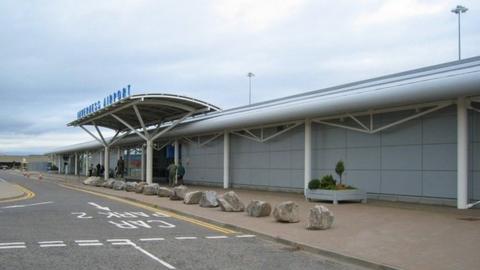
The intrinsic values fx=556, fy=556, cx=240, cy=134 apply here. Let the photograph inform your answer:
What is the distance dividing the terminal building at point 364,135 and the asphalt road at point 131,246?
7.82 m

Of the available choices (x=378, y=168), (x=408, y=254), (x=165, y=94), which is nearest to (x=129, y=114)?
(x=165, y=94)

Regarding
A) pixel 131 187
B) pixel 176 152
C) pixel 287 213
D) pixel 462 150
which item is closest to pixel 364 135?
pixel 462 150

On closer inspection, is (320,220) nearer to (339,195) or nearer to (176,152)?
(339,195)

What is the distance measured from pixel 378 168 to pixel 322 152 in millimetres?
3769

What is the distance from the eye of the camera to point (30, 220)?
15672 mm

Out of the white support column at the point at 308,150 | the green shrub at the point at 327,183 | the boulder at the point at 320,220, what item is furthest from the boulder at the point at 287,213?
the white support column at the point at 308,150

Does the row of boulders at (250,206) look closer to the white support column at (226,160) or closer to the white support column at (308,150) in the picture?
the white support column at (308,150)

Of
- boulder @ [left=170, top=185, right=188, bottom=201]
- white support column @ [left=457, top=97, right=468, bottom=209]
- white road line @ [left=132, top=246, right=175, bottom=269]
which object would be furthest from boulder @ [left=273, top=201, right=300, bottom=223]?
boulder @ [left=170, top=185, right=188, bottom=201]

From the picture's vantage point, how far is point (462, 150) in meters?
16.7

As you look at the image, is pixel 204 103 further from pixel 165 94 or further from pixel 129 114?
pixel 129 114

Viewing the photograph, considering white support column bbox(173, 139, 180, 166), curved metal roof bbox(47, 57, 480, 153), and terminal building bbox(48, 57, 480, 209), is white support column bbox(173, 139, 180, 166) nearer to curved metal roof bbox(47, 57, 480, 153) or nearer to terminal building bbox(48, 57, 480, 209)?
terminal building bbox(48, 57, 480, 209)

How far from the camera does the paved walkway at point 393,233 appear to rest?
9.66 m

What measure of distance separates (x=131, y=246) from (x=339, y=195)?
34.3ft

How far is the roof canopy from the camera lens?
3362cm
